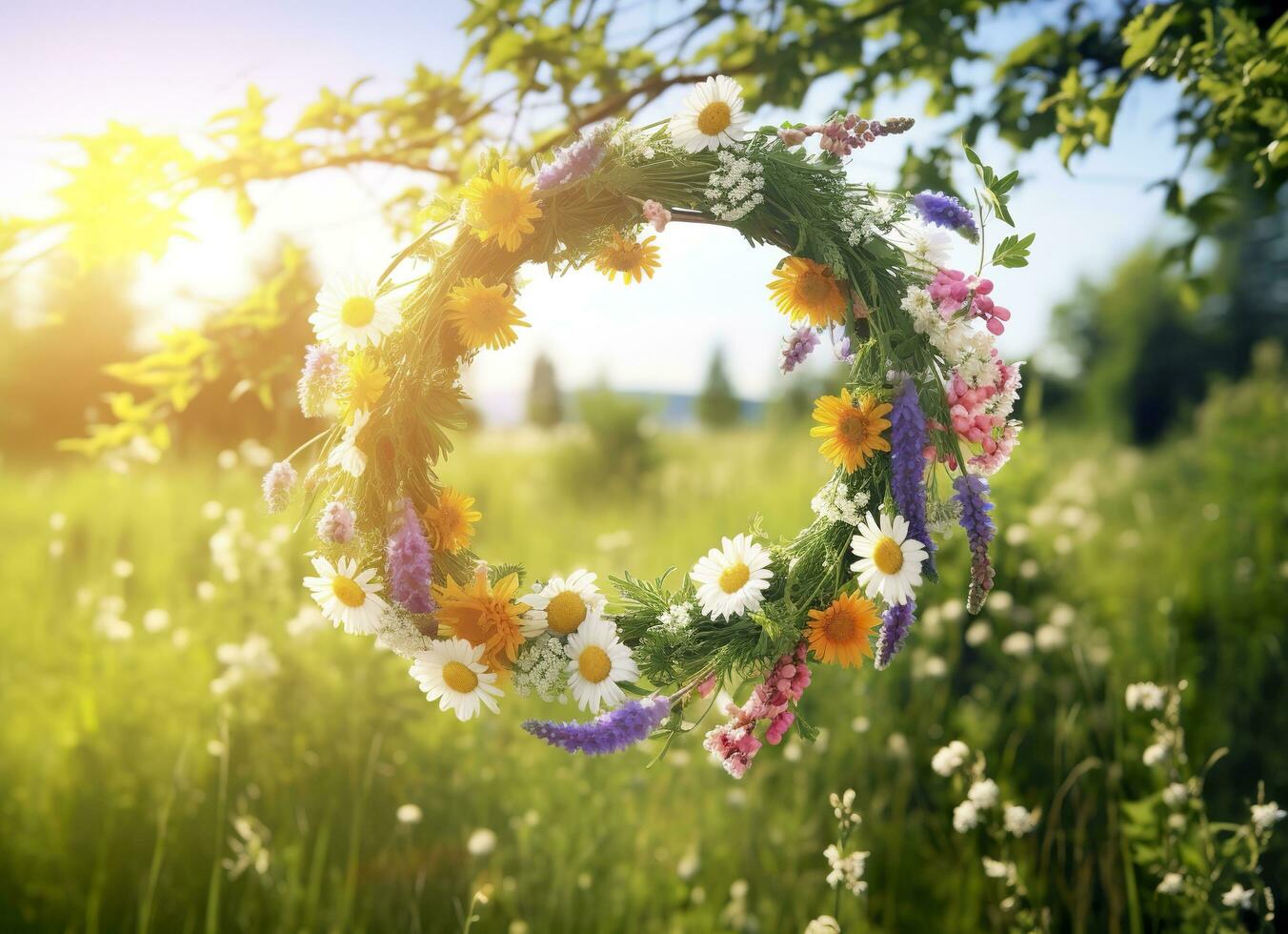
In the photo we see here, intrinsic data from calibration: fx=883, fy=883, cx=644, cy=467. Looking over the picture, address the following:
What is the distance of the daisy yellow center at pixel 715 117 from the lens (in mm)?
1716

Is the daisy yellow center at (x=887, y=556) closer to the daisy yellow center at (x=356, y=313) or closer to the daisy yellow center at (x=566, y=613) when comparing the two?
the daisy yellow center at (x=566, y=613)

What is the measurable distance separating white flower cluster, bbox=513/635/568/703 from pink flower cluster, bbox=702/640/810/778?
319mm

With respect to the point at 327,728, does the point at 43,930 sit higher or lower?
lower

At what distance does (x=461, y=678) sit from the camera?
5.61 feet

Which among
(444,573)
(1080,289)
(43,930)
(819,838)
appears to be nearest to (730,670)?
(444,573)

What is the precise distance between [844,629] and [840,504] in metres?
0.24

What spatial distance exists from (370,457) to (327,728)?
1975 mm

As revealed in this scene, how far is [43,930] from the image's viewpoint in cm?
281

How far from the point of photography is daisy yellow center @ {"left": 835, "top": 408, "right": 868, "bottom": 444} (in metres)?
1.67

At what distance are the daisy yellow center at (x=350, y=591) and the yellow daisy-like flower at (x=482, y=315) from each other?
0.52 meters

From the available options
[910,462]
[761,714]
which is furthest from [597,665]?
[910,462]

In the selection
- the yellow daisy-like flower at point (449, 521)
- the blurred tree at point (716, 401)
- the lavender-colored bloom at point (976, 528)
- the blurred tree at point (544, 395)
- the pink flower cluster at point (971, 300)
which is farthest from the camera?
the blurred tree at point (544, 395)

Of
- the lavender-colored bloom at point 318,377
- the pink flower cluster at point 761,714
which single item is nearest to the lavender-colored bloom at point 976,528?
the pink flower cluster at point 761,714

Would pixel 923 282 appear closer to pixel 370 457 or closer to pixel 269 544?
pixel 370 457
